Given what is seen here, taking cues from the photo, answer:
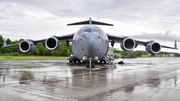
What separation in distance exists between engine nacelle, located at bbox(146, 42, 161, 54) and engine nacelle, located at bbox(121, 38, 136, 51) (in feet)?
10.5

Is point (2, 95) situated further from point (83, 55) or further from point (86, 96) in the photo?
point (83, 55)

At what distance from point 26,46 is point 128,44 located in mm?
14270

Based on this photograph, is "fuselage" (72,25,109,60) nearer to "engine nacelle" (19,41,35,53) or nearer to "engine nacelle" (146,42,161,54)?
"engine nacelle" (146,42,161,54)

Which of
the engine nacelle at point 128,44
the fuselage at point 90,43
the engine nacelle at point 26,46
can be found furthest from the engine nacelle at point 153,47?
the engine nacelle at point 26,46

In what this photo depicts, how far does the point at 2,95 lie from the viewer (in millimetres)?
5086

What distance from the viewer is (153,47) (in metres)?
23.5

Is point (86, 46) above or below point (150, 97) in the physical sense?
above

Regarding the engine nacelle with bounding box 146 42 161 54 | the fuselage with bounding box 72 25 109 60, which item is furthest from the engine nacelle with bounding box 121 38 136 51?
the fuselage with bounding box 72 25 109 60

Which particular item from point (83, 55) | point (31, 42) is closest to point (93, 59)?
point (83, 55)

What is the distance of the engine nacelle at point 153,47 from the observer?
22802 mm

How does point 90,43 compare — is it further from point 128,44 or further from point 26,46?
point 26,46

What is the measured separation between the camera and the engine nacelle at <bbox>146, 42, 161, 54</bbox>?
74.8ft

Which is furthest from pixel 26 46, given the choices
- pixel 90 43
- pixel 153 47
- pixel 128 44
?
pixel 153 47

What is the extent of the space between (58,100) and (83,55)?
12086mm
